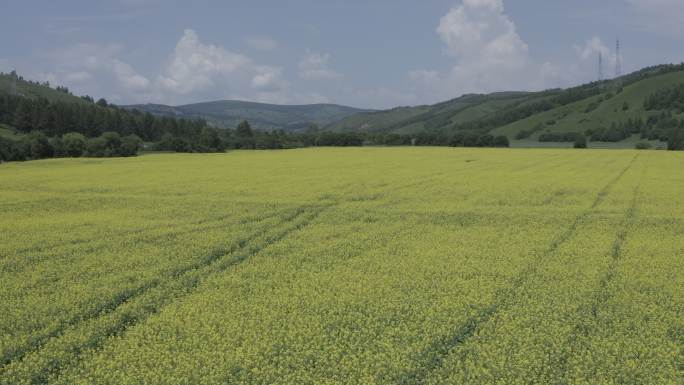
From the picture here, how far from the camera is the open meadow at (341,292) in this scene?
9.91 metres

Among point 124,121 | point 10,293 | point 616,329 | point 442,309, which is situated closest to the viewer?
point 616,329

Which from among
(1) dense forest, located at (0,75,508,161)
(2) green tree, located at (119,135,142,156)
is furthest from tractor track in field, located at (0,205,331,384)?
(1) dense forest, located at (0,75,508,161)

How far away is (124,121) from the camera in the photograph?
484ft

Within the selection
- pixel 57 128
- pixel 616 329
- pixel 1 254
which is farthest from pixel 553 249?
pixel 57 128

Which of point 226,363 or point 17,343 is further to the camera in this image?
point 17,343

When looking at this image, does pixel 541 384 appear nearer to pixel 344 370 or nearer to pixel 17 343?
pixel 344 370

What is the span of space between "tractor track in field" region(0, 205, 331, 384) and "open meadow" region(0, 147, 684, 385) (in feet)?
0.16

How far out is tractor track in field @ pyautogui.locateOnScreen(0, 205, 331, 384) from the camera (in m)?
10.2

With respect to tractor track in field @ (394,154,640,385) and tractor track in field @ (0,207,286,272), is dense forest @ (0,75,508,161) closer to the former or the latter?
tractor track in field @ (0,207,286,272)

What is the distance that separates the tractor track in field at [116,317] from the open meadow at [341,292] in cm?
5

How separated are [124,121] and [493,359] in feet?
501

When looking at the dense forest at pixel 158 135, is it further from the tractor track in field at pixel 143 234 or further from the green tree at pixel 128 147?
the tractor track in field at pixel 143 234

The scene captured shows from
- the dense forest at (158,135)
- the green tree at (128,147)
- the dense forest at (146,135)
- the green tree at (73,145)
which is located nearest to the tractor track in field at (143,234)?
the dense forest at (158,135)

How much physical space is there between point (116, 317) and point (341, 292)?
5.46 m
